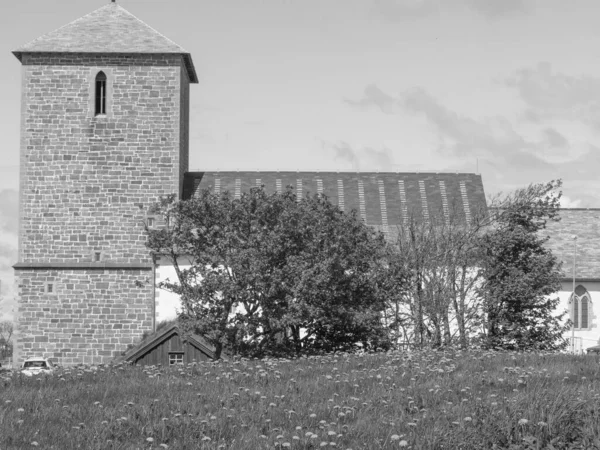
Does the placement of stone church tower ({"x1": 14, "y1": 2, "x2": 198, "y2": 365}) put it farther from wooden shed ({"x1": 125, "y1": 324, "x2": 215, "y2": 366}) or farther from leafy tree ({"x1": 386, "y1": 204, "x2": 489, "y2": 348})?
leafy tree ({"x1": 386, "y1": 204, "x2": 489, "y2": 348})

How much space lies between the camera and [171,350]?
111 feet

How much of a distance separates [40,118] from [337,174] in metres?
13.4

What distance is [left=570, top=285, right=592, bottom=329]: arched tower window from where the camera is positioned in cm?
4797

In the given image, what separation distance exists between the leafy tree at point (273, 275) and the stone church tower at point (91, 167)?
8.87m

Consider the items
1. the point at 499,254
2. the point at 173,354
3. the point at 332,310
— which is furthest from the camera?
the point at 499,254

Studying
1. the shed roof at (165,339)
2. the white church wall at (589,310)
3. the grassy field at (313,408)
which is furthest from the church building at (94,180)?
the grassy field at (313,408)

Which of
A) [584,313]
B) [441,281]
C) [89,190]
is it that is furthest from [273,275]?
[584,313]

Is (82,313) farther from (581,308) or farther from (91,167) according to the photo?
(581,308)

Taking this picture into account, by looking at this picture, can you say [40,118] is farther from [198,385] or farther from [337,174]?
[198,385]

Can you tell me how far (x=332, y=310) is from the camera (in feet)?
104

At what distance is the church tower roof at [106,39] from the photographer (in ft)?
140

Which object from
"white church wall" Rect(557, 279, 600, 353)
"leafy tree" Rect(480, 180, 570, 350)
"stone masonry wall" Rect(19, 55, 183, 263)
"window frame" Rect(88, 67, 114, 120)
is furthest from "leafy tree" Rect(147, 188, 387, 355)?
"white church wall" Rect(557, 279, 600, 353)

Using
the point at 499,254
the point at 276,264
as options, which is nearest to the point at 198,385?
the point at 276,264

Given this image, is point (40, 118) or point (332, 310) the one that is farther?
point (40, 118)
